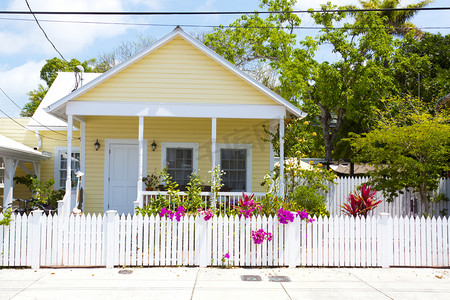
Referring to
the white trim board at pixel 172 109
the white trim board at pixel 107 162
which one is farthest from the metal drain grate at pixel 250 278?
the white trim board at pixel 107 162

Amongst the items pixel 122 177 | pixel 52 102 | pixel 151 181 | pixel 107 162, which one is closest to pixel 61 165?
pixel 52 102

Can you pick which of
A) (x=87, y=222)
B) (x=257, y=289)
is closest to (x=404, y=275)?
(x=257, y=289)

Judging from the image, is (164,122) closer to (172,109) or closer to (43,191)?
(172,109)

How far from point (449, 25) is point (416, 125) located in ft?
39.2

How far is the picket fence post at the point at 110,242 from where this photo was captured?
732 centimetres

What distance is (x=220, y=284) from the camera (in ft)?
21.2

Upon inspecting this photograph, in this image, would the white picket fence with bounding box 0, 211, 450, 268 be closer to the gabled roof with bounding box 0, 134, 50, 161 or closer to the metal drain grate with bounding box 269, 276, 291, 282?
the metal drain grate with bounding box 269, 276, 291, 282

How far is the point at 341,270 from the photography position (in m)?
7.42

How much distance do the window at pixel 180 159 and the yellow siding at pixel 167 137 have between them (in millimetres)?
152

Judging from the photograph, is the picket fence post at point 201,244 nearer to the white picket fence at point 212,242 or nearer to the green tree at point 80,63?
the white picket fence at point 212,242

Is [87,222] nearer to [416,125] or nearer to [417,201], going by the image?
[416,125]

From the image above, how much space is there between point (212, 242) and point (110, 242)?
6.30ft

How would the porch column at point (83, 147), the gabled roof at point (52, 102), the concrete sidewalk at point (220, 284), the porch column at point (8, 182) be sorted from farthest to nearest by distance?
the gabled roof at point (52, 102)
the porch column at point (83, 147)
the porch column at point (8, 182)
the concrete sidewalk at point (220, 284)

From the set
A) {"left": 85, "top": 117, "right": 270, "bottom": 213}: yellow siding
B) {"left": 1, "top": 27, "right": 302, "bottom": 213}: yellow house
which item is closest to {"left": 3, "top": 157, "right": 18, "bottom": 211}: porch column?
{"left": 1, "top": 27, "right": 302, "bottom": 213}: yellow house
